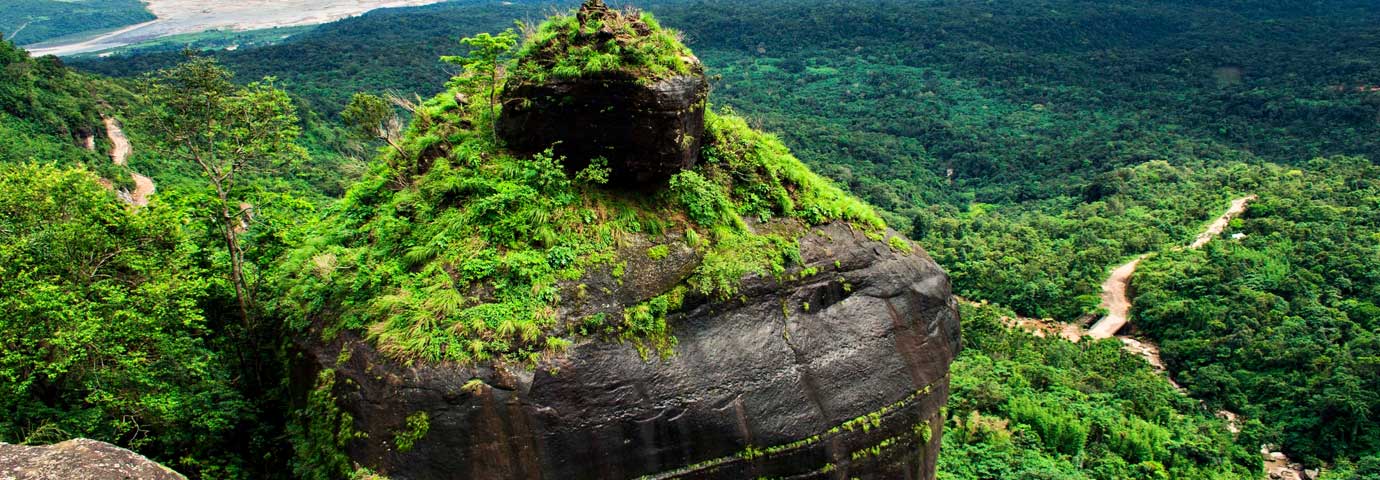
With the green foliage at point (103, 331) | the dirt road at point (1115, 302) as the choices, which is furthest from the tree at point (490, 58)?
the dirt road at point (1115, 302)

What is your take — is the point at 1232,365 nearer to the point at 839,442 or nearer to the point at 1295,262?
the point at 1295,262

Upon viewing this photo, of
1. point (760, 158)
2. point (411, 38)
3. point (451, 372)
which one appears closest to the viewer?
point (451, 372)

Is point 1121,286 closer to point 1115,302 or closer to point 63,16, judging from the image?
point 1115,302

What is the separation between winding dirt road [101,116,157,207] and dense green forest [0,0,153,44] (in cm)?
10754

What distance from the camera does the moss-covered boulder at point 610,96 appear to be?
31.1 ft

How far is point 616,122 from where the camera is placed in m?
9.74

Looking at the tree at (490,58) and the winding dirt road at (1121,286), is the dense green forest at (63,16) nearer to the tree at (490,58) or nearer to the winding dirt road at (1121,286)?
the tree at (490,58)

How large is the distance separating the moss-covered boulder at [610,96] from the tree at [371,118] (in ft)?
A: 7.51

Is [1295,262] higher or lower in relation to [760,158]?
lower

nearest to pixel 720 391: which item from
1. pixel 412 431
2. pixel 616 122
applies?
pixel 412 431

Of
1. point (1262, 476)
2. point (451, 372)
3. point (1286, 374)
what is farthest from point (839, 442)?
point (1286, 374)

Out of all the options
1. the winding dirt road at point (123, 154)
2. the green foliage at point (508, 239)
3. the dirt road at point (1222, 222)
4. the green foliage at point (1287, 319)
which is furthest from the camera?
the dirt road at point (1222, 222)

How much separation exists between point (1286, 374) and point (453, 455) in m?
34.6

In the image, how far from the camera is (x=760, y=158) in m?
11.2
